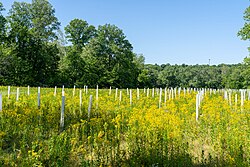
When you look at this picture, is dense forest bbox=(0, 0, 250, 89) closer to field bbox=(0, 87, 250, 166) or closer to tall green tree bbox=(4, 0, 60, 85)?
tall green tree bbox=(4, 0, 60, 85)

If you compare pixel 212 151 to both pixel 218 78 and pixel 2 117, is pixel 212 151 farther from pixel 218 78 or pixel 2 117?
pixel 218 78

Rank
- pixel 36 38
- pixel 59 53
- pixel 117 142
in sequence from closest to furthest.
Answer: pixel 117 142 → pixel 36 38 → pixel 59 53

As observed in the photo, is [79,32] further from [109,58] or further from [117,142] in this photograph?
[117,142]

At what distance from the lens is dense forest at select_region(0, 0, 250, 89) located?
3697cm

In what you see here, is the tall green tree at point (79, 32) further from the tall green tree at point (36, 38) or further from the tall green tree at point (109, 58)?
the tall green tree at point (36, 38)

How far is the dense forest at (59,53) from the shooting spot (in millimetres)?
36969

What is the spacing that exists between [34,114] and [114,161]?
12.7ft

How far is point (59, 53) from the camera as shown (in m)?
48.5

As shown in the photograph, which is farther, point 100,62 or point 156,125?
point 100,62

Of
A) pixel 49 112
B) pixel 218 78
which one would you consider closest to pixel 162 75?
pixel 218 78

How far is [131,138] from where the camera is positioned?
6277 millimetres

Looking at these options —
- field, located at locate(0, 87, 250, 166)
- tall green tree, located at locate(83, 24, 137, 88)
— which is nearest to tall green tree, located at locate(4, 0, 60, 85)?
tall green tree, located at locate(83, 24, 137, 88)

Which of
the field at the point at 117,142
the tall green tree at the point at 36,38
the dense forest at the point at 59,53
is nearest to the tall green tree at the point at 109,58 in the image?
the dense forest at the point at 59,53

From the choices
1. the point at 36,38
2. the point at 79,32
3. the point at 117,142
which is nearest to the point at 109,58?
the point at 79,32
